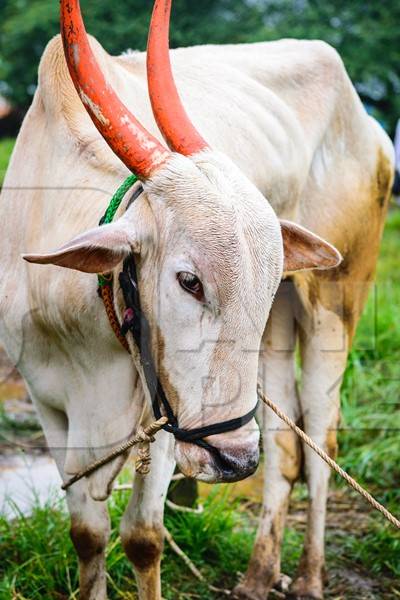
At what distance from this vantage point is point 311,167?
149 inches

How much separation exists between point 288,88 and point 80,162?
4.25ft

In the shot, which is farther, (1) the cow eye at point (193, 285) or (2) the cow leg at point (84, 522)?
(2) the cow leg at point (84, 522)

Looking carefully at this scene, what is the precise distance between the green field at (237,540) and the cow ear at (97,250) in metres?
1.34

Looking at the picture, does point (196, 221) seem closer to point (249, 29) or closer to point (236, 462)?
point (236, 462)

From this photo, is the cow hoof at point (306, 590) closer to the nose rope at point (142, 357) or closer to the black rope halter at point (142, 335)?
the nose rope at point (142, 357)

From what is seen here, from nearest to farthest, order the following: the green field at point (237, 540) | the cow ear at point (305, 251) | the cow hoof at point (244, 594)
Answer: the cow ear at point (305, 251) → the green field at point (237, 540) → the cow hoof at point (244, 594)

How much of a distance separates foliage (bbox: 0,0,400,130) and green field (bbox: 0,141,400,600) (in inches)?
279

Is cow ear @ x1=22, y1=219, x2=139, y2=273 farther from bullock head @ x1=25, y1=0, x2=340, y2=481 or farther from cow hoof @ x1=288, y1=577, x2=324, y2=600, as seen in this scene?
cow hoof @ x1=288, y1=577, x2=324, y2=600

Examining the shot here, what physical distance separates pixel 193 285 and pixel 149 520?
1.00 metres

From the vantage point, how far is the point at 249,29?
38.4 feet

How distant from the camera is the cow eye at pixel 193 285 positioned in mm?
2262

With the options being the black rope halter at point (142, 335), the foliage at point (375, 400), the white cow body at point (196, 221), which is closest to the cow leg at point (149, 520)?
the white cow body at point (196, 221)

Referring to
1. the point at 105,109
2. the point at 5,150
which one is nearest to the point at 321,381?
the point at 105,109

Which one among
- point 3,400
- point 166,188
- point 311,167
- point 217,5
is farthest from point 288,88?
point 217,5
